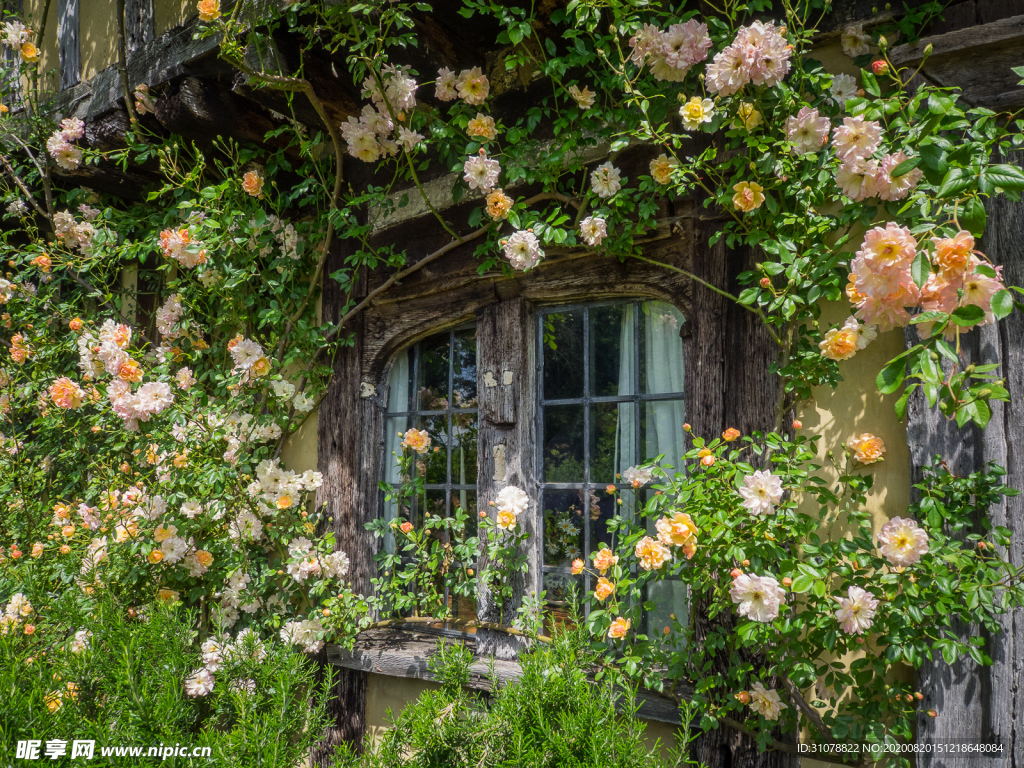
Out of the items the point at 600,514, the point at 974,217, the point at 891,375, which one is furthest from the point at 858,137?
the point at 600,514

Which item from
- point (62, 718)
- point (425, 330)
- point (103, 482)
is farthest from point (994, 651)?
point (103, 482)

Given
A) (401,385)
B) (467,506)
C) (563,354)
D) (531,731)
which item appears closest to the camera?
(531,731)

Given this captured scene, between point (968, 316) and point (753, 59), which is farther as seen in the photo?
point (753, 59)

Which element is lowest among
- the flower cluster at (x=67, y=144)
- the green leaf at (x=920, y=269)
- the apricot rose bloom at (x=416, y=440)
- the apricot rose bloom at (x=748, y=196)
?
the apricot rose bloom at (x=416, y=440)

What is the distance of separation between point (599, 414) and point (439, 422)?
0.82 m

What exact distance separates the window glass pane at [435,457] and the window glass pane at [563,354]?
0.58 m

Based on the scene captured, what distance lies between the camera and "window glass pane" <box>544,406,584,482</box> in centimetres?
251

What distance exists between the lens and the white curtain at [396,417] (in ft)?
9.95

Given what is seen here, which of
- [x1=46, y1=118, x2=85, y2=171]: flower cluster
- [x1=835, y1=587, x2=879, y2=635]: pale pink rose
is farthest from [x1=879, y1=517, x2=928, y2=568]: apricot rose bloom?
[x1=46, y1=118, x2=85, y2=171]: flower cluster

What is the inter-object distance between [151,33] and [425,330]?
236cm

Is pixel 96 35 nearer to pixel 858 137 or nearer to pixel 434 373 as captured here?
pixel 434 373

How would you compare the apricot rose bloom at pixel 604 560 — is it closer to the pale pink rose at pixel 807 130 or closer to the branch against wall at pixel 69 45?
the pale pink rose at pixel 807 130

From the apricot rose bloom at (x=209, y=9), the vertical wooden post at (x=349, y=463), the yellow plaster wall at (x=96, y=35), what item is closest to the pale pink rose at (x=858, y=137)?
the vertical wooden post at (x=349, y=463)

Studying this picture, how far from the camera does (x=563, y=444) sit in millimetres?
2553
